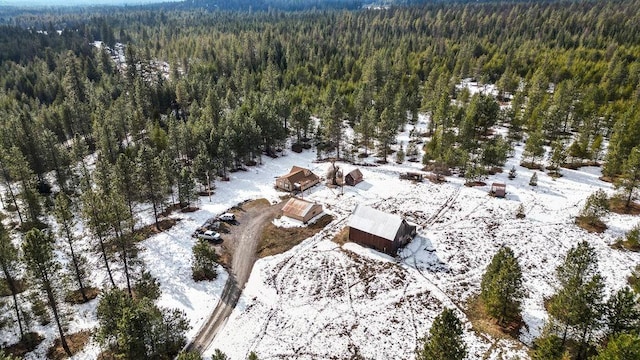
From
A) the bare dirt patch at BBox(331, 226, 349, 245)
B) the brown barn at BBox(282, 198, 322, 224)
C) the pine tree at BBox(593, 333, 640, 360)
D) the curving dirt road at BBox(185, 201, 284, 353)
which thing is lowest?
the curving dirt road at BBox(185, 201, 284, 353)

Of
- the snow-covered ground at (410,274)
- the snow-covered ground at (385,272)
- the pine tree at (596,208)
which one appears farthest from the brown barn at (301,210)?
the pine tree at (596,208)

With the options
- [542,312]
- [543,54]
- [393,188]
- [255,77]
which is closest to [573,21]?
[543,54]

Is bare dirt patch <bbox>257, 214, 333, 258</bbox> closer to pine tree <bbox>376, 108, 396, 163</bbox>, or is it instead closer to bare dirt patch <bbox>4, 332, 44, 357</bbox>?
bare dirt patch <bbox>4, 332, 44, 357</bbox>

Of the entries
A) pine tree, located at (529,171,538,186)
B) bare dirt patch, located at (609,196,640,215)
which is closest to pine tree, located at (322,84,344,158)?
pine tree, located at (529,171,538,186)

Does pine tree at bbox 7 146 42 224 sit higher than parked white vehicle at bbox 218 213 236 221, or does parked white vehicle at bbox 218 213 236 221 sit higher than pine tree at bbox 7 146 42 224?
pine tree at bbox 7 146 42 224

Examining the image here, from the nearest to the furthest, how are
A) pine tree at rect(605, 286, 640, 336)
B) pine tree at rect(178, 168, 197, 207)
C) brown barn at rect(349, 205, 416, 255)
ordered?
pine tree at rect(605, 286, 640, 336), brown barn at rect(349, 205, 416, 255), pine tree at rect(178, 168, 197, 207)
